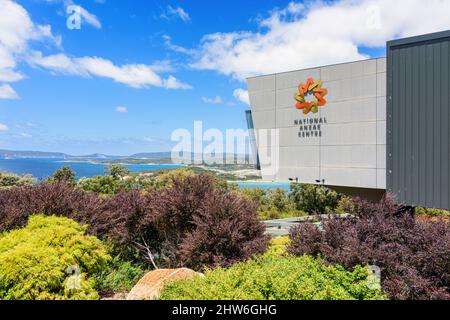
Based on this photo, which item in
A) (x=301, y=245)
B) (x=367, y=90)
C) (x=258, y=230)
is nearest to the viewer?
(x=301, y=245)

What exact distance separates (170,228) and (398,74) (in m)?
8.45

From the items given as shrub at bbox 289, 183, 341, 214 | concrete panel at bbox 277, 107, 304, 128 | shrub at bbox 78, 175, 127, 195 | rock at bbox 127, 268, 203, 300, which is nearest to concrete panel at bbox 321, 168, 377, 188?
concrete panel at bbox 277, 107, 304, 128

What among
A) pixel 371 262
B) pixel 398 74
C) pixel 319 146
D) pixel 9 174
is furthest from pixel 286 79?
pixel 9 174

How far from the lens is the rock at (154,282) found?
543 centimetres

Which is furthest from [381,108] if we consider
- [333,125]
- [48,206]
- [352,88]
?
[48,206]

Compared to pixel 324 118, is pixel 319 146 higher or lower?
lower

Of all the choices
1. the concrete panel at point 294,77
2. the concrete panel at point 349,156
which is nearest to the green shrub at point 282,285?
the concrete panel at point 349,156

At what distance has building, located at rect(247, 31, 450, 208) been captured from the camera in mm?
8891

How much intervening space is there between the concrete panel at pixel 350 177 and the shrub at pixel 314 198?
39.8 feet

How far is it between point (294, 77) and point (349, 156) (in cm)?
369

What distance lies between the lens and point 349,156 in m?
10.9

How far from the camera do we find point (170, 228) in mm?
9117

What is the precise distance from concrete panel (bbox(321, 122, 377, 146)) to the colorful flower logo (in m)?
0.88

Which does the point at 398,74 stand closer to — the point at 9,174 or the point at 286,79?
the point at 286,79
